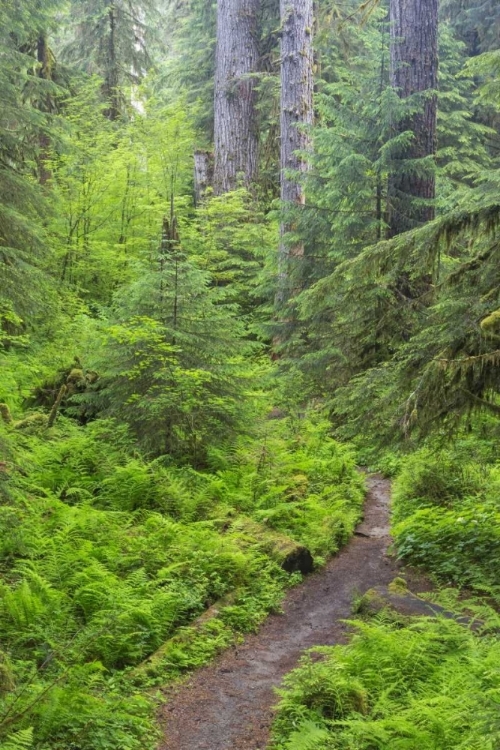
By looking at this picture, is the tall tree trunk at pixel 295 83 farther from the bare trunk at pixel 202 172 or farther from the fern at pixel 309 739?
the fern at pixel 309 739

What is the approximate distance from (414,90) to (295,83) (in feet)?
15.3

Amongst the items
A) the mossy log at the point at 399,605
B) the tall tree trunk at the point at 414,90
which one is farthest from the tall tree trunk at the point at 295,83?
the mossy log at the point at 399,605

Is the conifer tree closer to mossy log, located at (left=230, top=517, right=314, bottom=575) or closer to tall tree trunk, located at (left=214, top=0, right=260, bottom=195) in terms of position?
tall tree trunk, located at (left=214, top=0, right=260, bottom=195)

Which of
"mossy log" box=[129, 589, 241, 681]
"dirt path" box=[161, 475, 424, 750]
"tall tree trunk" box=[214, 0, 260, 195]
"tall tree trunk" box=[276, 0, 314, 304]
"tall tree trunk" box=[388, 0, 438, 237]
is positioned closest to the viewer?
"dirt path" box=[161, 475, 424, 750]

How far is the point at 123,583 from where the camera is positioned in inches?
237

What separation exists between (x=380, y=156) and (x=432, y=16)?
2.65 meters

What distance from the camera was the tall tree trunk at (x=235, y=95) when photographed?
18.0 m

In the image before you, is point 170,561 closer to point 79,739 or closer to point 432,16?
point 79,739

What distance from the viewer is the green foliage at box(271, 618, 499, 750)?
412 centimetres

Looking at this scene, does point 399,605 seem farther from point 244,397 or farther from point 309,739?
point 244,397

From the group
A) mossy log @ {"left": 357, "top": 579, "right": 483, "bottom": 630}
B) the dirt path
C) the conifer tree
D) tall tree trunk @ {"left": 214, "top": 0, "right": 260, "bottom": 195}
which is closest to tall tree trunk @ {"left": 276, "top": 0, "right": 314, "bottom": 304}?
tall tree trunk @ {"left": 214, "top": 0, "right": 260, "bottom": 195}

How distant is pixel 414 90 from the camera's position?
37.0ft

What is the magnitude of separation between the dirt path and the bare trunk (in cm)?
1235

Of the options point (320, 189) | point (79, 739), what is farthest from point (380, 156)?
point (79, 739)
